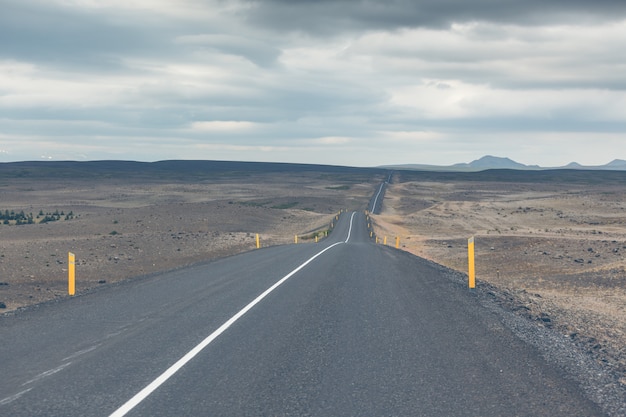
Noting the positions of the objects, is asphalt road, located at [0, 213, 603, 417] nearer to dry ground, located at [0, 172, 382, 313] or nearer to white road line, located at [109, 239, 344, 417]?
white road line, located at [109, 239, 344, 417]

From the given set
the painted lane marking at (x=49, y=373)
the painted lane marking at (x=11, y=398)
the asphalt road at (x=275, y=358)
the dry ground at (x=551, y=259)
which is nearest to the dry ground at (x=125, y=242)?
the asphalt road at (x=275, y=358)

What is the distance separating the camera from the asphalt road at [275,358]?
6645mm

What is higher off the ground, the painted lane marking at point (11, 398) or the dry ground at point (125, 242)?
the painted lane marking at point (11, 398)

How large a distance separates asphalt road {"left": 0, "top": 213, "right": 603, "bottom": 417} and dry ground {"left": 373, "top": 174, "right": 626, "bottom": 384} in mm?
1717

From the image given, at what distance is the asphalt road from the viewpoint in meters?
6.64

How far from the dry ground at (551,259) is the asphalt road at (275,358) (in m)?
1.72

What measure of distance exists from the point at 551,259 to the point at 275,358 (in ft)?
88.1

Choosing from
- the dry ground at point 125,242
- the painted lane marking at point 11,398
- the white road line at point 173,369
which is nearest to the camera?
the white road line at point 173,369

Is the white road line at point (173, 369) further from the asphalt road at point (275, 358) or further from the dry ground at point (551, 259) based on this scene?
the dry ground at point (551, 259)

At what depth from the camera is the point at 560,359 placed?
861cm

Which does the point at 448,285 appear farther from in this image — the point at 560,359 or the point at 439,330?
the point at 560,359

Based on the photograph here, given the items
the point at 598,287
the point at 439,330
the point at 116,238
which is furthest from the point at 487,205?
the point at 439,330

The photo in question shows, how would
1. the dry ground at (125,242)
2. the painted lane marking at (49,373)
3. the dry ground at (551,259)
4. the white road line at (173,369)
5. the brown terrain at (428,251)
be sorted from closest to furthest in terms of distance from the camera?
the white road line at (173,369)
the painted lane marking at (49,373)
the dry ground at (551,259)
the brown terrain at (428,251)
the dry ground at (125,242)

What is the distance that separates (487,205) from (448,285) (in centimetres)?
8806
